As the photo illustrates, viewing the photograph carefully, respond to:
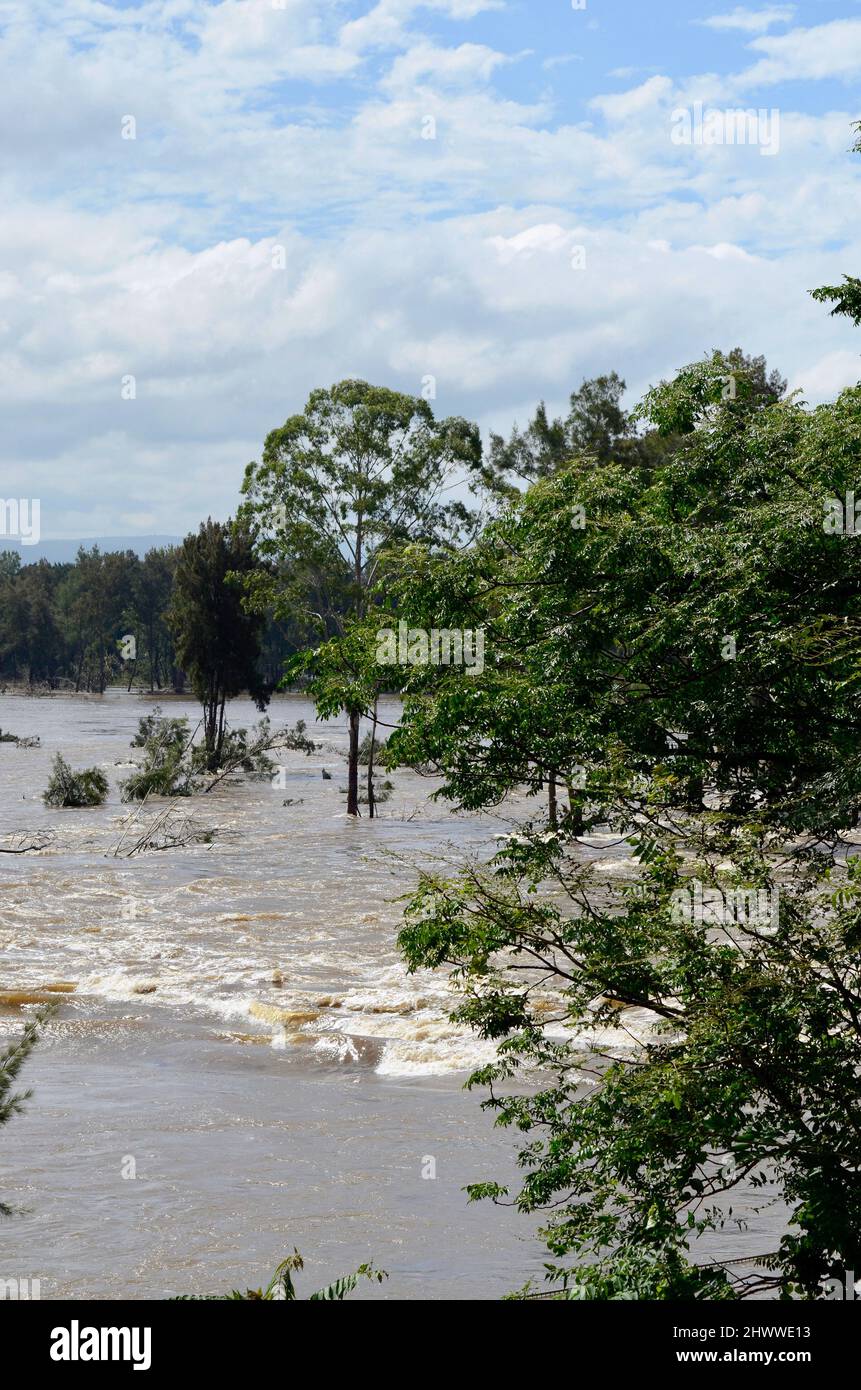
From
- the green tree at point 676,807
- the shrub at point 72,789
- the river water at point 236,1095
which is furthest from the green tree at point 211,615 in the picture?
the green tree at point 676,807

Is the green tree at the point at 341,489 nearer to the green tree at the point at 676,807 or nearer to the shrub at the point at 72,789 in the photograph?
the shrub at the point at 72,789

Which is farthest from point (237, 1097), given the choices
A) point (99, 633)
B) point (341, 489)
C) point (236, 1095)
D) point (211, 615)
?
point (99, 633)

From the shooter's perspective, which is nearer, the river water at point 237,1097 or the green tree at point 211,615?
the river water at point 237,1097

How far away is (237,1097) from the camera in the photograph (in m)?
13.5

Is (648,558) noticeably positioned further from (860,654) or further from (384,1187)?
(384,1187)

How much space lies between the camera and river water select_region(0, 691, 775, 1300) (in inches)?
383

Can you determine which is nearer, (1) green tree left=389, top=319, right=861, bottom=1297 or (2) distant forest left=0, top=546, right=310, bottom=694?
(1) green tree left=389, top=319, right=861, bottom=1297

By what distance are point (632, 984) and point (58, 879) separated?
20.9 metres

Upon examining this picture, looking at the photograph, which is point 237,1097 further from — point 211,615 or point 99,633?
point 99,633

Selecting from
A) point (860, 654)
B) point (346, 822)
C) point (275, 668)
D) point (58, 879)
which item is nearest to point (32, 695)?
point (275, 668)

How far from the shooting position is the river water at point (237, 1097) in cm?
973


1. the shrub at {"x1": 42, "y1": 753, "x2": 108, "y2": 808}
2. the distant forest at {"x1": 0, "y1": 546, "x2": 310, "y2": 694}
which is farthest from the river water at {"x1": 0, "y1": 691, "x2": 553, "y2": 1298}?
the distant forest at {"x1": 0, "y1": 546, "x2": 310, "y2": 694}

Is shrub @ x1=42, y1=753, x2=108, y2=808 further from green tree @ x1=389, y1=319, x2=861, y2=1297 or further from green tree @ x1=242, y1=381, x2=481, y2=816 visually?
green tree @ x1=389, y1=319, x2=861, y2=1297

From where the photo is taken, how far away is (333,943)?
68.6ft
